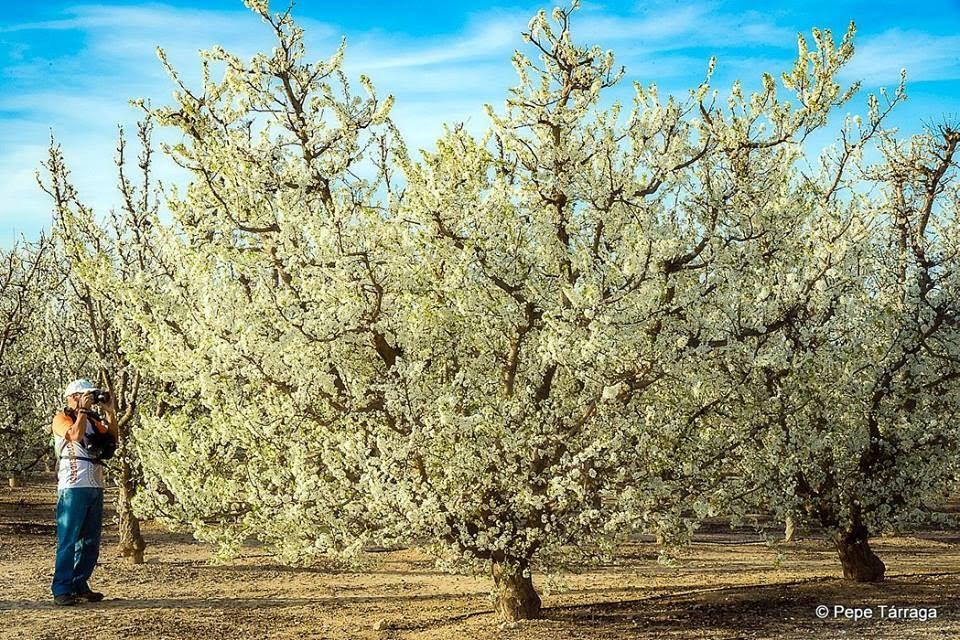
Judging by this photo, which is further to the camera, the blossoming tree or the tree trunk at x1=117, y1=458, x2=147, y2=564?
the tree trunk at x1=117, y1=458, x2=147, y2=564

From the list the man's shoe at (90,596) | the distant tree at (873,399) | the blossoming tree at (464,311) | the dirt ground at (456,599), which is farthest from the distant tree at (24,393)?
the distant tree at (873,399)

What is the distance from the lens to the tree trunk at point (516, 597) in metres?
9.16

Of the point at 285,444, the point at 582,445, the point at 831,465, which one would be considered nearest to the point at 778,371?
the point at 831,465

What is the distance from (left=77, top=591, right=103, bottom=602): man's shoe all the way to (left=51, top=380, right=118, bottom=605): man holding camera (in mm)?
126

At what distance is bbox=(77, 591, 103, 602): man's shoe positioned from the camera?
1074 centimetres

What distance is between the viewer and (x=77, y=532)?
10.2m

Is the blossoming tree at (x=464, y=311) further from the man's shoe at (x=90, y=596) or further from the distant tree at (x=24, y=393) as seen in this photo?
the distant tree at (x=24, y=393)

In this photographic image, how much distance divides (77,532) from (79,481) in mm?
569

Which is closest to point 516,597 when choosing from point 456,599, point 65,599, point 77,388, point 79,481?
point 456,599

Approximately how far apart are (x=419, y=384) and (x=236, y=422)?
1782 mm

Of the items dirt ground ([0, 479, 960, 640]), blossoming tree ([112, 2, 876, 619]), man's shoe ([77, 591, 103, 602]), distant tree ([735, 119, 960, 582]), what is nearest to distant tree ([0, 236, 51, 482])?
dirt ground ([0, 479, 960, 640])

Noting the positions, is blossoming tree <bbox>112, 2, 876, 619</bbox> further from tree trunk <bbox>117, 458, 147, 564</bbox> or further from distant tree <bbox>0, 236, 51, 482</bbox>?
distant tree <bbox>0, 236, 51, 482</bbox>

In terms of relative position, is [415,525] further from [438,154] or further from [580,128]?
[580,128]

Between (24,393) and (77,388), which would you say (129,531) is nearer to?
(77,388)
